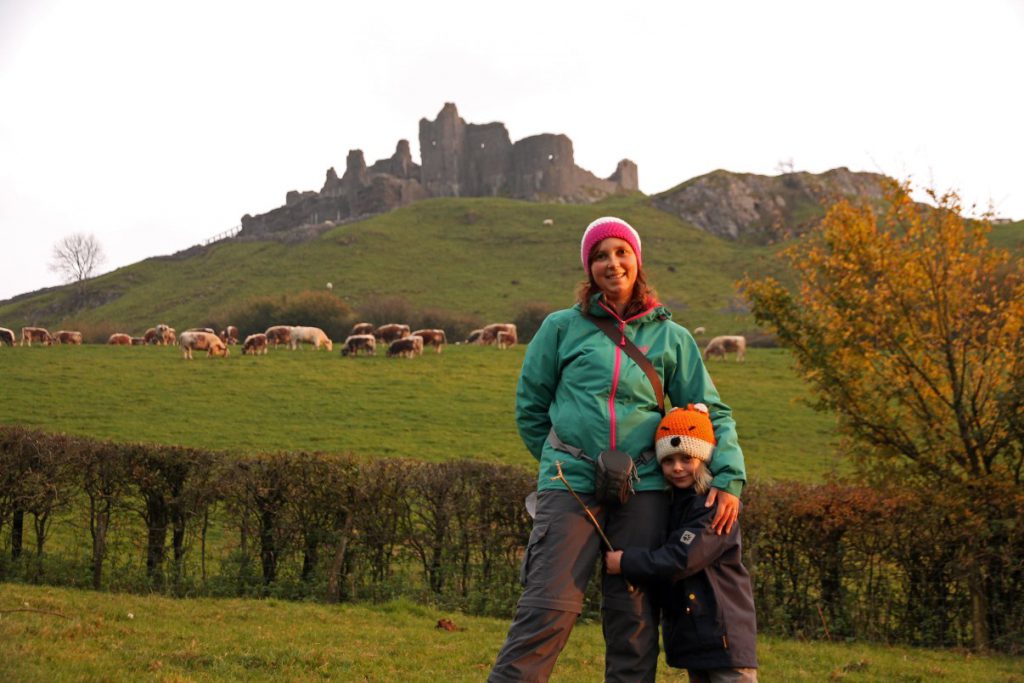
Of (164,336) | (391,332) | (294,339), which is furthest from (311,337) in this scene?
(164,336)

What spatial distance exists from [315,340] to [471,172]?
3814 inches

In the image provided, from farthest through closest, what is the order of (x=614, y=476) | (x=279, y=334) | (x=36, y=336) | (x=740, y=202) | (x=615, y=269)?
(x=740, y=202) → (x=36, y=336) → (x=279, y=334) → (x=615, y=269) → (x=614, y=476)

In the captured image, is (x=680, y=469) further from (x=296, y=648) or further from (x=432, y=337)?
(x=432, y=337)

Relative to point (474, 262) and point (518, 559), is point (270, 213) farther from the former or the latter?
point (518, 559)

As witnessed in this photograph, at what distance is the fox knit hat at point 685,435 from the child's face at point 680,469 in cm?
3

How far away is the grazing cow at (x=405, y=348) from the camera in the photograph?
1357 inches

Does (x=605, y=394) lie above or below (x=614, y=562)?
above

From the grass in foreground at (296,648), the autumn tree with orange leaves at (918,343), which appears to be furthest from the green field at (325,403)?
the grass in foreground at (296,648)

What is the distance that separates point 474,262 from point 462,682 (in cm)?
7280

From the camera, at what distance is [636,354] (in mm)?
4207

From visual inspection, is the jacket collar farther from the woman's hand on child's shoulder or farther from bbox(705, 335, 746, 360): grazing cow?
bbox(705, 335, 746, 360): grazing cow

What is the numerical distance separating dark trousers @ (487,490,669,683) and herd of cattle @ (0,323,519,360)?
3046cm

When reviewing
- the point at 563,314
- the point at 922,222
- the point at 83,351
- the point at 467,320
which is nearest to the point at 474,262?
the point at 467,320

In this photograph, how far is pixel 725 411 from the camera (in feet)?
14.3
